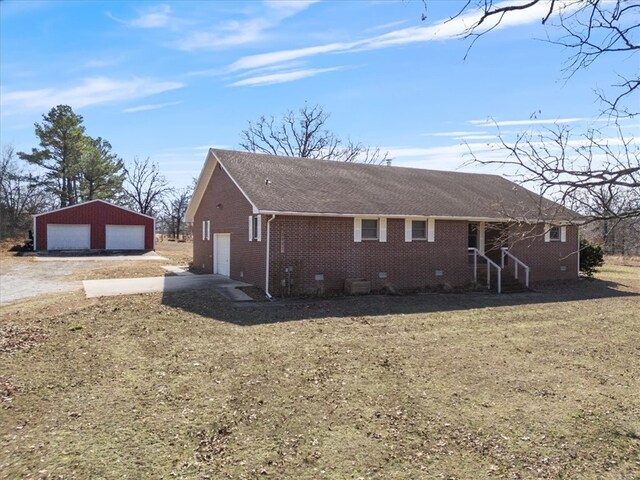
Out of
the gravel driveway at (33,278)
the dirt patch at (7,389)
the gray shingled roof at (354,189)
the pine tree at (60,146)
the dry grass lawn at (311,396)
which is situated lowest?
the dry grass lawn at (311,396)

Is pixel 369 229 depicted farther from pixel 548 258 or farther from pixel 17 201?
pixel 17 201

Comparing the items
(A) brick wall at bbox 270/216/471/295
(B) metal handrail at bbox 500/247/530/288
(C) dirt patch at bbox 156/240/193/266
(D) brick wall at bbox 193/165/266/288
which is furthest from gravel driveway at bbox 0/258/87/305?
(B) metal handrail at bbox 500/247/530/288

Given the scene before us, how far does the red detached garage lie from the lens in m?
32.8

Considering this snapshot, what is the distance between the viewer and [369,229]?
15.5 meters

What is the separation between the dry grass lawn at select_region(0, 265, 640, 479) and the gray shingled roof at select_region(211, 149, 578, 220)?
15.3ft

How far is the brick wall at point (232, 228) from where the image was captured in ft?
48.9

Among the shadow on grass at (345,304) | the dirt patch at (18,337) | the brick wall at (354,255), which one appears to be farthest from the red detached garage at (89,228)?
the dirt patch at (18,337)

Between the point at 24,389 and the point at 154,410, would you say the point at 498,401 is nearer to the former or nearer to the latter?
the point at 154,410

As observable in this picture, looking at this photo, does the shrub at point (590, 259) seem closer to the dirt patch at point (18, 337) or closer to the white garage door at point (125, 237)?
the dirt patch at point (18, 337)

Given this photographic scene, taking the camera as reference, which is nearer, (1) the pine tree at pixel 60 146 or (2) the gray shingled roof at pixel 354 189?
(2) the gray shingled roof at pixel 354 189

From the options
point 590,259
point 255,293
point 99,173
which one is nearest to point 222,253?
point 255,293

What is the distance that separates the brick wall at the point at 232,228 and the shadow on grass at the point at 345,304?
5.96 feet

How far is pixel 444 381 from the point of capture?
21.7 ft

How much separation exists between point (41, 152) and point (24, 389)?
42.6 meters
